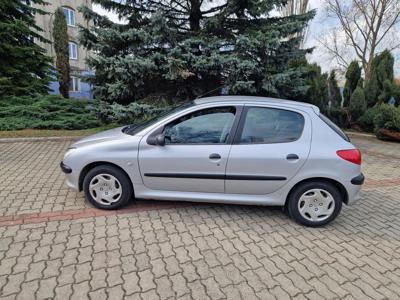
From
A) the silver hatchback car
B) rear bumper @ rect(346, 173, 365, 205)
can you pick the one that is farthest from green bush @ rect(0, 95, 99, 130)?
rear bumper @ rect(346, 173, 365, 205)

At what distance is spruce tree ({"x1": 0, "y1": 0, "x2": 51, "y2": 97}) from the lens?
10.8 metres

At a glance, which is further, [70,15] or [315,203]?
[70,15]

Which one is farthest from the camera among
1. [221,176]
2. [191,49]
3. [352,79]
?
→ [352,79]

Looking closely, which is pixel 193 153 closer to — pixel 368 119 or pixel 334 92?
pixel 368 119

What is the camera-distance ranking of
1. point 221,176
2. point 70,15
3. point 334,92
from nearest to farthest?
1. point 221,176
2. point 334,92
3. point 70,15

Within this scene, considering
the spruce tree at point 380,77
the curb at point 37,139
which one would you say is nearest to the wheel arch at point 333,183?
the curb at point 37,139

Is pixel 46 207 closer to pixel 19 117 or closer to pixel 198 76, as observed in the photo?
pixel 198 76

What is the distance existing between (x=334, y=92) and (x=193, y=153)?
11.0m

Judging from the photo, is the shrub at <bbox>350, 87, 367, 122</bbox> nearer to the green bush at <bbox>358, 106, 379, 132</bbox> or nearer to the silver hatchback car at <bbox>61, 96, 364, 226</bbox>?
the green bush at <bbox>358, 106, 379, 132</bbox>

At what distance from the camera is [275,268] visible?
2660 millimetres

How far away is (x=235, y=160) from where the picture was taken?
3.32 meters

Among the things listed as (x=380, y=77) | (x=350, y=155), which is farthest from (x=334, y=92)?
(x=350, y=155)

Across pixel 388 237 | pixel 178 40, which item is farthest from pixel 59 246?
pixel 178 40

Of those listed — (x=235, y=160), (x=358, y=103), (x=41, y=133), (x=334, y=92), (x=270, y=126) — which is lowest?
(x=41, y=133)
